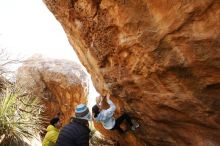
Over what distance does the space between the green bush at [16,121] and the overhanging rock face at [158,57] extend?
3.35m

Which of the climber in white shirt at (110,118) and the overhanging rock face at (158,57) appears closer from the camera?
the overhanging rock face at (158,57)

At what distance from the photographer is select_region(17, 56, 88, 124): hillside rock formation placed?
15141 mm

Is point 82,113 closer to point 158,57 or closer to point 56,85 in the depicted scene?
point 158,57

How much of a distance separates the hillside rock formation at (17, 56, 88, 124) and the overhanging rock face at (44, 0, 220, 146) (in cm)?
749

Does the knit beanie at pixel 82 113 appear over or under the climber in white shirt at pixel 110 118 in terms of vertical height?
over

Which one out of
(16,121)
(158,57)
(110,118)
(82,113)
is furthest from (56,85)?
(158,57)

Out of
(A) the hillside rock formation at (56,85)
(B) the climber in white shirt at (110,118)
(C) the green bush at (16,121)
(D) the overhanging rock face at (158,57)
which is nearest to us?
(D) the overhanging rock face at (158,57)

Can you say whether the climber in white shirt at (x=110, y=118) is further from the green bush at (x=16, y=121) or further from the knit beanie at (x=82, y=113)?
the green bush at (x=16, y=121)

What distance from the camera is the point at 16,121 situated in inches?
386

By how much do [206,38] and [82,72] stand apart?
11625mm

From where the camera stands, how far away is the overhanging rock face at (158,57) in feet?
16.9

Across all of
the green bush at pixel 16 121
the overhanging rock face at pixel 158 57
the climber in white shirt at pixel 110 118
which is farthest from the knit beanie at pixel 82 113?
the green bush at pixel 16 121

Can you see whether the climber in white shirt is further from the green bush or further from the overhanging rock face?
the green bush

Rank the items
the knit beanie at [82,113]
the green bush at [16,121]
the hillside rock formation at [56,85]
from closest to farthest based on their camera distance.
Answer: the knit beanie at [82,113] < the green bush at [16,121] < the hillside rock formation at [56,85]
